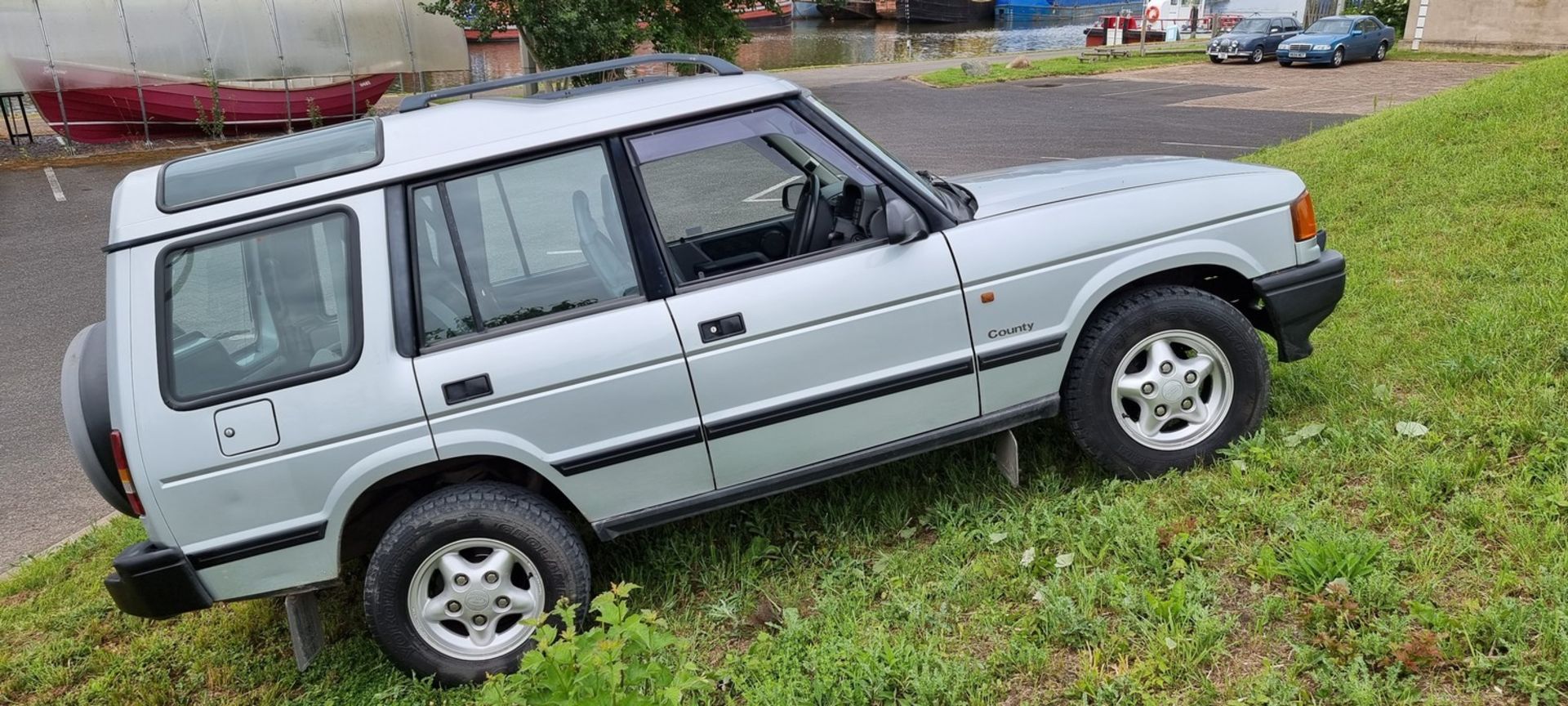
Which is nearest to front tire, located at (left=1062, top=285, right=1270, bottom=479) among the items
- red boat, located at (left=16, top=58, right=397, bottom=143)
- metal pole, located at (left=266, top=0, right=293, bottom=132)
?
metal pole, located at (left=266, top=0, right=293, bottom=132)

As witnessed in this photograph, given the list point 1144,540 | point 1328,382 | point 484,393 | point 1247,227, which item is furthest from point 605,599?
point 1328,382

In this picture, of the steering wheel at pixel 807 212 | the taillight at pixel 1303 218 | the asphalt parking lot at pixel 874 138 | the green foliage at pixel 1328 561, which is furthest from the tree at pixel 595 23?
the green foliage at pixel 1328 561

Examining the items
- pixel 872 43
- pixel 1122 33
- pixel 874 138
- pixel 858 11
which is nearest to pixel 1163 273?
pixel 874 138

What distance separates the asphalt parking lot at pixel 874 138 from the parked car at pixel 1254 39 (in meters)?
1.62

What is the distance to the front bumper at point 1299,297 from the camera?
4285 millimetres

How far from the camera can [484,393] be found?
147 inches

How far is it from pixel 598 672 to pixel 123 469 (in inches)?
79.8

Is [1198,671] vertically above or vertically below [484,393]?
below

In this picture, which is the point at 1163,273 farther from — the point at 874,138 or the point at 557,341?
the point at 874,138

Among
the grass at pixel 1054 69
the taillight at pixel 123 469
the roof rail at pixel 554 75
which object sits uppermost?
the roof rail at pixel 554 75

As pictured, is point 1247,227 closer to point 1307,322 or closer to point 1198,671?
point 1307,322

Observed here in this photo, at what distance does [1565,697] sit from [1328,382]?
7.42ft

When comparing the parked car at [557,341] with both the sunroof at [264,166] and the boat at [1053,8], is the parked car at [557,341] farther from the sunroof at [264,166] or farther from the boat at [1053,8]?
the boat at [1053,8]

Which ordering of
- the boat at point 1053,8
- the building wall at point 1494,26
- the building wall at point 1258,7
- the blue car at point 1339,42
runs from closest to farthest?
the blue car at point 1339,42, the building wall at point 1494,26, the building wall at point 1258,7, the boat at point 1053,8
